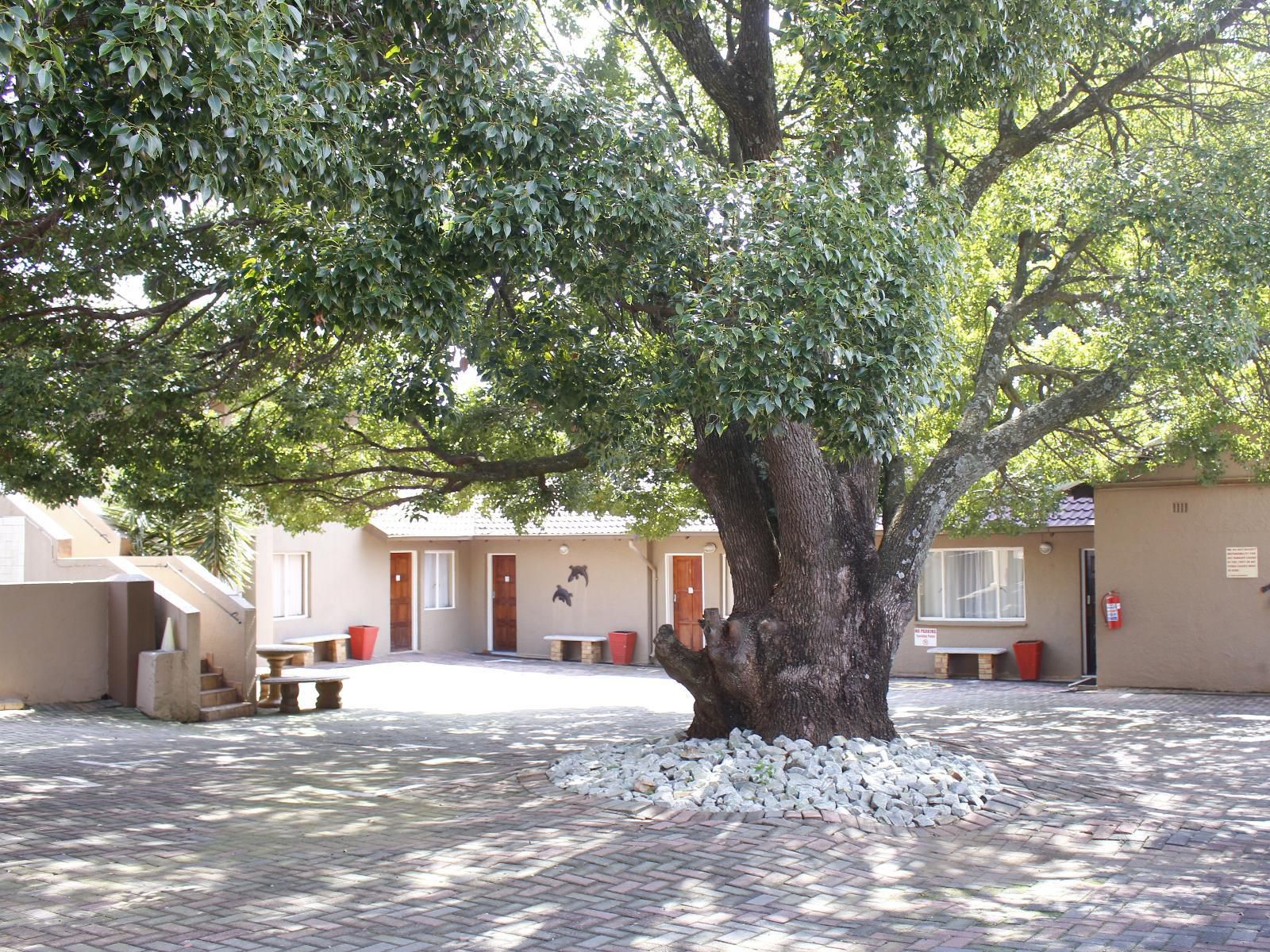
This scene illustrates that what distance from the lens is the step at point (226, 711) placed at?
1445 cm

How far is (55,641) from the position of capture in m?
14.3

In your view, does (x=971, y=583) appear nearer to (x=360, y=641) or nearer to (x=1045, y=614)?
(x=1045, y=614)

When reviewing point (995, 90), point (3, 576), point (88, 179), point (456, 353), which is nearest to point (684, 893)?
point (88, 179)

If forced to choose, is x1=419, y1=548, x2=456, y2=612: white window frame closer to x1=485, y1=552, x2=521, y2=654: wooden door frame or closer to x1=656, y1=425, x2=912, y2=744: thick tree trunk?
x1=485, y1=552, x2=521, y2=654: wooden door frame

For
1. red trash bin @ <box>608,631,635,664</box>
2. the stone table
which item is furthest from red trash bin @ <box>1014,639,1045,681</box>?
the stone table

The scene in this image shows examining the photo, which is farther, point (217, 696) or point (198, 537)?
point (198, 537)

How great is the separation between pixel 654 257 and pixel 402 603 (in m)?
18.2

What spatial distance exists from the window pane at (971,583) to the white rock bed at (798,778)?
10.9 m

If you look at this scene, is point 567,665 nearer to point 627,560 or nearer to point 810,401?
point 627,560

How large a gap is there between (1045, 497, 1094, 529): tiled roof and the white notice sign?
2753 mm

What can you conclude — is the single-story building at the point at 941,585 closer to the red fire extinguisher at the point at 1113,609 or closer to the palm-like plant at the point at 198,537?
the red fire extinguisher at the point at 1113,609

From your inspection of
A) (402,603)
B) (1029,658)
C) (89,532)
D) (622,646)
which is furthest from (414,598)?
(1029,658)

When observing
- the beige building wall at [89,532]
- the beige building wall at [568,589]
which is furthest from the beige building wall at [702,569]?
the beige building wall at [89,532]

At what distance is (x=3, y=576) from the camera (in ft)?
59.1
